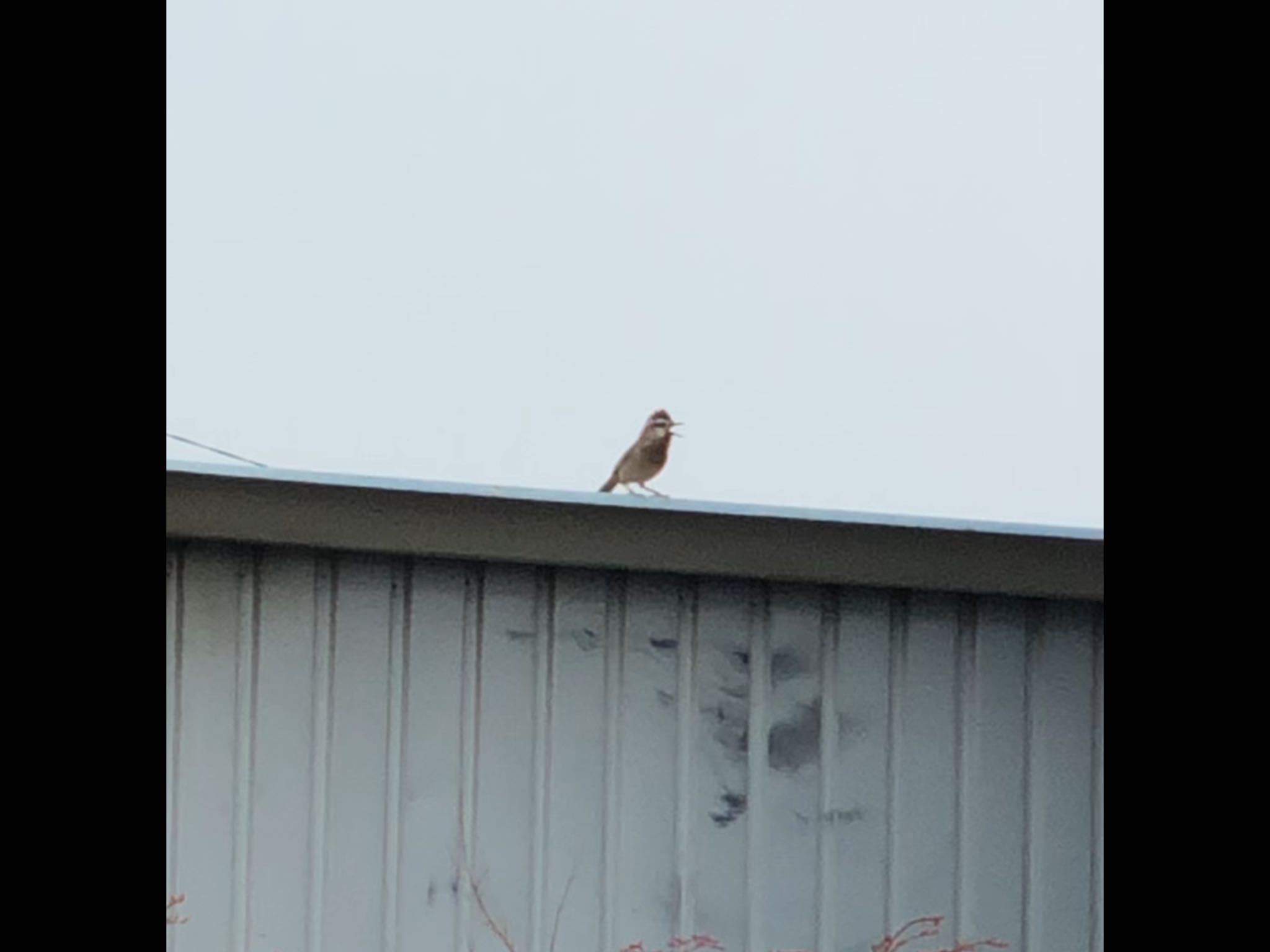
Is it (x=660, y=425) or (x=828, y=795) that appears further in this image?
(x=660, y=425)

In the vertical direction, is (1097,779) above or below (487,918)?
above

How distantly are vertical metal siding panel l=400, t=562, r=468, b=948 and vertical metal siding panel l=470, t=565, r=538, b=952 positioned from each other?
0.14 ft

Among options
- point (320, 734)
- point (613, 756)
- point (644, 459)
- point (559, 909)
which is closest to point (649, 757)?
point (613, 756)

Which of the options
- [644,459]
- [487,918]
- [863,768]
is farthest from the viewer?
[644,459]

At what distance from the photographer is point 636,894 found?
2.82m

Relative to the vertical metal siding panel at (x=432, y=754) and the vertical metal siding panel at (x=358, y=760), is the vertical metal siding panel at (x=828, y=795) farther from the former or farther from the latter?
the vertical metal siding panel at (x=358, y=760)

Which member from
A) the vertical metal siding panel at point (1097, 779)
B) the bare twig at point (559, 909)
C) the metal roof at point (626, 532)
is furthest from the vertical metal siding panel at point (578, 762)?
the vertical metal siding panel at point (1097, 779)

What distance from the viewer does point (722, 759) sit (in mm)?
2873

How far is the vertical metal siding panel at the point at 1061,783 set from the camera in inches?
115

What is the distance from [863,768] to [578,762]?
52 cm

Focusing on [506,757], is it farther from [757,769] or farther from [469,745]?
[757,769]

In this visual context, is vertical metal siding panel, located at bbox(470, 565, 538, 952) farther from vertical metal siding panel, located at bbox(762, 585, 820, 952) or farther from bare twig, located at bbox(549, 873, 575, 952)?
vertical metal siding panel, located at bbox(762, 585, 820, 952)
